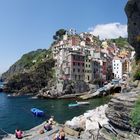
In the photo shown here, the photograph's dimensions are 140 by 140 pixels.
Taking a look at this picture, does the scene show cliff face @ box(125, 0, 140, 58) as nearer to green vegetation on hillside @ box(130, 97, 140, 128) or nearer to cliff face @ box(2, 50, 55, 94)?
green vegetation on hillside @ box(130, 97, 140, 128)

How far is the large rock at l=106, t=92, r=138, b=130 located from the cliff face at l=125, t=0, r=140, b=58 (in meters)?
26.7

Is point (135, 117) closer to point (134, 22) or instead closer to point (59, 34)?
point (134, 22)

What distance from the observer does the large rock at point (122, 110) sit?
94.8 feet

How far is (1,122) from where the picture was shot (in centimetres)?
6881

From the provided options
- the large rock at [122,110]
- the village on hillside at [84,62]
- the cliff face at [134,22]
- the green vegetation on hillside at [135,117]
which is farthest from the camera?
the village on hillside at [84,62]

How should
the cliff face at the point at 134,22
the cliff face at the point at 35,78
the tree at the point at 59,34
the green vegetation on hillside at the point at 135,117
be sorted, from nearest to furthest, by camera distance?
1. the green vegetation on hillside at the point at 135,117
2. the cliff face at the point at 134,22
3. the cliff face at the point at 35,78
4. the tree at the point at 59,34

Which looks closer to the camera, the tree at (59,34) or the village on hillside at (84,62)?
the village on hillside at (84,62)

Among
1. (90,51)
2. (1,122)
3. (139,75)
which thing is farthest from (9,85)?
(139,75)

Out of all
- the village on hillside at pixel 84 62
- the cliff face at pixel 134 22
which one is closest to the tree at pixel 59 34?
the village on hillside at pixel 84 62

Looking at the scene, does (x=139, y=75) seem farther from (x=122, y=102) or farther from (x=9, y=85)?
(x=9, y=85)

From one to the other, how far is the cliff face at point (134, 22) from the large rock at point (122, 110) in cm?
2674

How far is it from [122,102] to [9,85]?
469 feet

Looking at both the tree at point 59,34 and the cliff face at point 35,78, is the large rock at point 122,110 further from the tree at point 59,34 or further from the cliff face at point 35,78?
the tree at point 59,34

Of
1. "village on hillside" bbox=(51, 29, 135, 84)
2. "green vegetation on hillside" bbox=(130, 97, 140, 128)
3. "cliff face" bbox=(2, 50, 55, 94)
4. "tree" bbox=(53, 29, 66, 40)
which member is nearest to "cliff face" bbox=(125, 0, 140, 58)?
"green vegetation on hillside" bbox=(130, 97, 140, 128)
